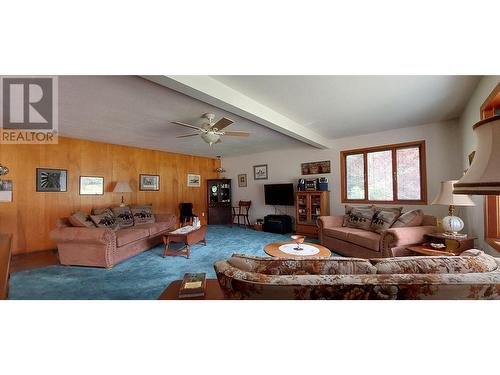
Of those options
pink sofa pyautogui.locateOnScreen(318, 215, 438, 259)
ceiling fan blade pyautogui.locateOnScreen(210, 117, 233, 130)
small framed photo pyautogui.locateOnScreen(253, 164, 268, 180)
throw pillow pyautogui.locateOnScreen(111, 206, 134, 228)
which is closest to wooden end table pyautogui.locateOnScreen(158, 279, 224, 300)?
ceiling fan blade pyautogui.locateOnScreen(210, 117, 233, 130)

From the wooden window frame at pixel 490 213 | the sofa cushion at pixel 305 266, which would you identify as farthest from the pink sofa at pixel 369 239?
the sofa cushion at pixel 305 266

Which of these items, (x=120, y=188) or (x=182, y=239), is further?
(x=120, y=188)

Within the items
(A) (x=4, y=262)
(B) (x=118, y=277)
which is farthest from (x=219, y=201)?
(A) (x=4, y=262)

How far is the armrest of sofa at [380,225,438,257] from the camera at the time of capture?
2461mm

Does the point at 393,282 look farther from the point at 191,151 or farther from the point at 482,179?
the point at 191,151

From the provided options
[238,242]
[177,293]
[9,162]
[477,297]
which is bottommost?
[238,242]

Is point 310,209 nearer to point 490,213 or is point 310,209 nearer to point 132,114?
point 490,213

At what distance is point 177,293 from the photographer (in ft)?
3.72

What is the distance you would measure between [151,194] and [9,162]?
2.52 metres

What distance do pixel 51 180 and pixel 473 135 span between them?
681 centimetres

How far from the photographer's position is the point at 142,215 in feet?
13.6

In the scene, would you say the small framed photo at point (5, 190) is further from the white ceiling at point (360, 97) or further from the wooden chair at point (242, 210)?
the wooden chair at point (242, 210)
